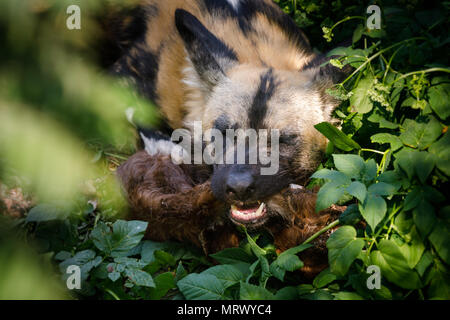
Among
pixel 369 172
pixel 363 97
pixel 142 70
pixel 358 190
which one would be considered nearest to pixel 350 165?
pixel 369 172

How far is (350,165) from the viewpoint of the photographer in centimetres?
204

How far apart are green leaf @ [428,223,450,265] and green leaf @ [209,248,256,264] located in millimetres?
979

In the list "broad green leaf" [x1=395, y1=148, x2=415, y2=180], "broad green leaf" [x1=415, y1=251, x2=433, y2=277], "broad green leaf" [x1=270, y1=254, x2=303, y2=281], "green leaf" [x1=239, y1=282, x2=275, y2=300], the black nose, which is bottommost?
"green leaf" [x1=239, y1=282, x2=275, y2=300]

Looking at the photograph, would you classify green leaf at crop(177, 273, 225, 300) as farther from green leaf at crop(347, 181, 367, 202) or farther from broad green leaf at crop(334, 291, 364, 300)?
green leaf at crop(347, 181, 367, 202)

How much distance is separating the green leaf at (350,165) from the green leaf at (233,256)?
2.46ft

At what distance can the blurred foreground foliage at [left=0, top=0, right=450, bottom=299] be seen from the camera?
1154mm

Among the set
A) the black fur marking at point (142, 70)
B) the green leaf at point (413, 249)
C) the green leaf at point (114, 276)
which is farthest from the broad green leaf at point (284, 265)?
the black fur marking at point (142, 70)

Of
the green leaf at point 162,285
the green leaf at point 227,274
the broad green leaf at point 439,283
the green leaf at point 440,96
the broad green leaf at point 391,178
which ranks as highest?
the green leaf at point 440,96

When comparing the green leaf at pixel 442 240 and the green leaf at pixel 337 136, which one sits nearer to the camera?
the green leaf at pixel 442 240

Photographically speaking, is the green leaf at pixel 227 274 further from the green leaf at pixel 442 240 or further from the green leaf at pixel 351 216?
the green leaf at pixel 442 240

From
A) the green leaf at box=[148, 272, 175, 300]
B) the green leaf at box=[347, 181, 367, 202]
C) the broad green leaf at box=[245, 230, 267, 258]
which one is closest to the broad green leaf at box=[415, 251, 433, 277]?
the green leaf at box=[347, 181, 367, 202]

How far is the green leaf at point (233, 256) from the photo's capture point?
7.80 ft
